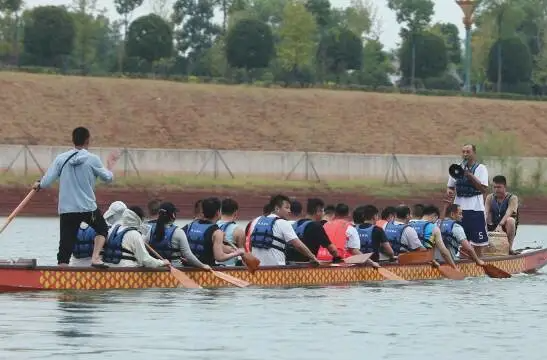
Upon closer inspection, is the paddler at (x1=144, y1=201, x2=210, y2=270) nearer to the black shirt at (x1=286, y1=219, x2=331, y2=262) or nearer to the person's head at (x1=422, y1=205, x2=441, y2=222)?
the black shirt at (x1=286, y1=219, x2=331, y2=262)

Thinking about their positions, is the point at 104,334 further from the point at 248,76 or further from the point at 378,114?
the point at 248,76

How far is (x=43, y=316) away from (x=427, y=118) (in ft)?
200

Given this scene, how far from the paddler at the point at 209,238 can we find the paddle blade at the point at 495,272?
6263 mm

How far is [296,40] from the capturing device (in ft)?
298

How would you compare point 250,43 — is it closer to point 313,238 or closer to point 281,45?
point 281,45

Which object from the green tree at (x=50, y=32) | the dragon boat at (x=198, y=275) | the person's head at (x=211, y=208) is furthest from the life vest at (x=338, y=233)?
the green tree at (x=50, y=32)

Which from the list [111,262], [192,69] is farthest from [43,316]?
[192,69]

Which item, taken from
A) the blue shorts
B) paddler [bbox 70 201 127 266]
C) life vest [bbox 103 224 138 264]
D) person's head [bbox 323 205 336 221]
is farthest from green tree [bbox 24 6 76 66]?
life vest [bbox 103 224 138 264]

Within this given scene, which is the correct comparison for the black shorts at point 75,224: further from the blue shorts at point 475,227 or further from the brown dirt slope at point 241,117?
the brown dirt slope at point 241,117

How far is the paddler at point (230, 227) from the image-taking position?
23.5m

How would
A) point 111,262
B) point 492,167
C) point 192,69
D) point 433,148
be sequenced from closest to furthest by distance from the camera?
point 111,262 < point 492,167 < point 433,148 < point 192,69

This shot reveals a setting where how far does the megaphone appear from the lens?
2683cm

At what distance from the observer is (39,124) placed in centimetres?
6869

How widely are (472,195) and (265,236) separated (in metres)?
5.15
